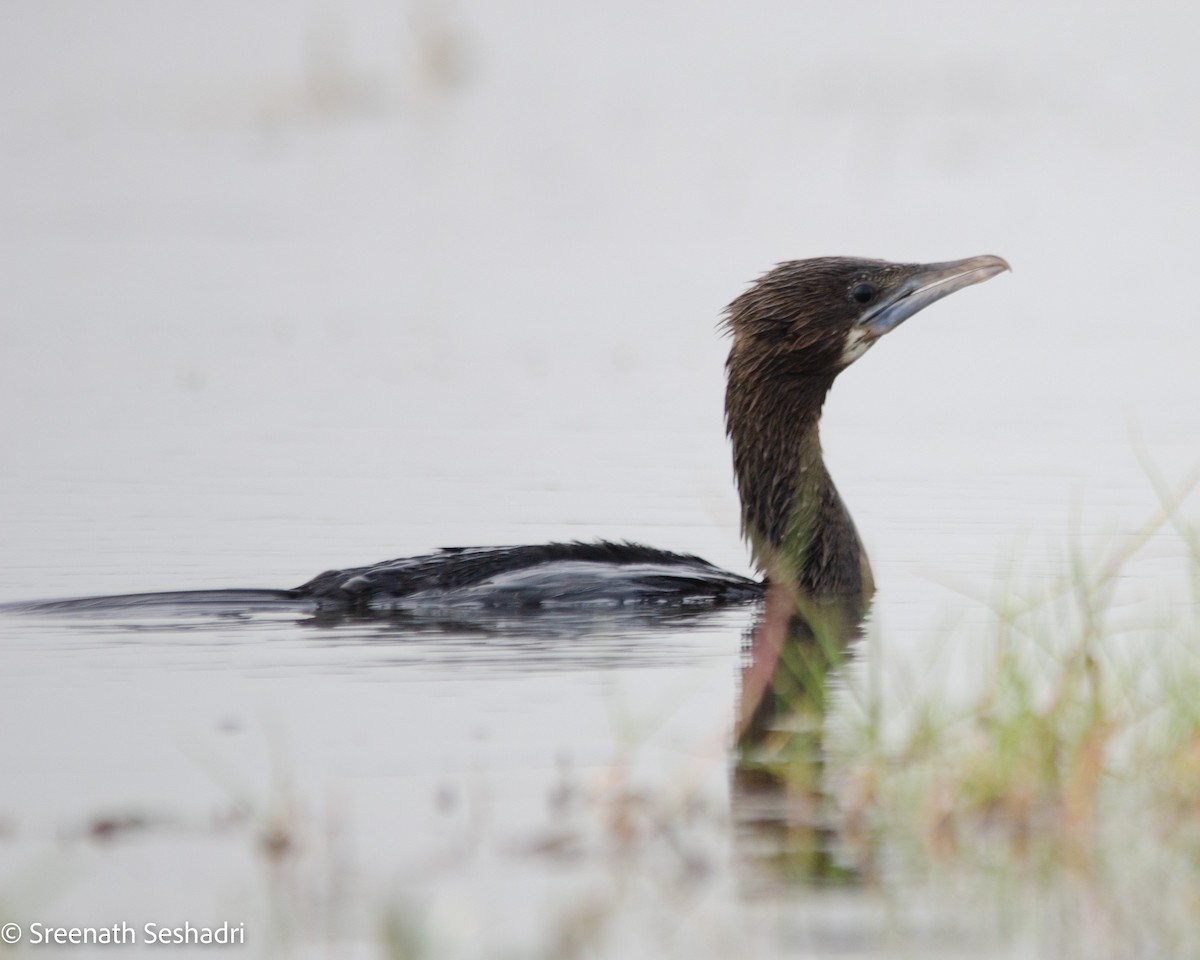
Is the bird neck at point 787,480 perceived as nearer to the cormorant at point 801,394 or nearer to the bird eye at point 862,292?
the cormorant at point 801,394

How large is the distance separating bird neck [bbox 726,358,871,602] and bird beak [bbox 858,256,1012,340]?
289 mm

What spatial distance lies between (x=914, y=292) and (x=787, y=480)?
87 centimetres

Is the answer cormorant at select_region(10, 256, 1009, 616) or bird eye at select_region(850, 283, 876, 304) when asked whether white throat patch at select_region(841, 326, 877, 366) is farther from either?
bird eye at select_region(850, 283, 876, 304)

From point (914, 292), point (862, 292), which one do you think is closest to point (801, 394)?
point (862, 292)

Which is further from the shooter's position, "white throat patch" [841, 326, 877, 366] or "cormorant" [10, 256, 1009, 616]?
"white throat patch" [841, 326, 877, 366]

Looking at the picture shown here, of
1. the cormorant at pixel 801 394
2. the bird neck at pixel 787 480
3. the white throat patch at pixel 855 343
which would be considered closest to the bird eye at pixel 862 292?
the cormorant at pixel 801 394

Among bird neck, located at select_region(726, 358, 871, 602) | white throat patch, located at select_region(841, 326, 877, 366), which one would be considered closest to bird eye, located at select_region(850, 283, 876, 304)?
white throat patch, located at select_region(841, 326, 877, 366)

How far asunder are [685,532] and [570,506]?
0.71 meters

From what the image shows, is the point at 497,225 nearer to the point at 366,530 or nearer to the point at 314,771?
the point at 366,530

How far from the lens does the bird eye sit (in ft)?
29.9

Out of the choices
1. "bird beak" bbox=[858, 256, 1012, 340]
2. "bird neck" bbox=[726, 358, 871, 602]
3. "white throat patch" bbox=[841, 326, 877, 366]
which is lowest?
"bird neck" bbox=[726, 358, 871, 602]

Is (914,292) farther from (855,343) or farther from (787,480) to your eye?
(787,480)

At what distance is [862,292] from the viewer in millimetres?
9117

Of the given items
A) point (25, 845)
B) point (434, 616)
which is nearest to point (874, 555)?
point (434, 616)
